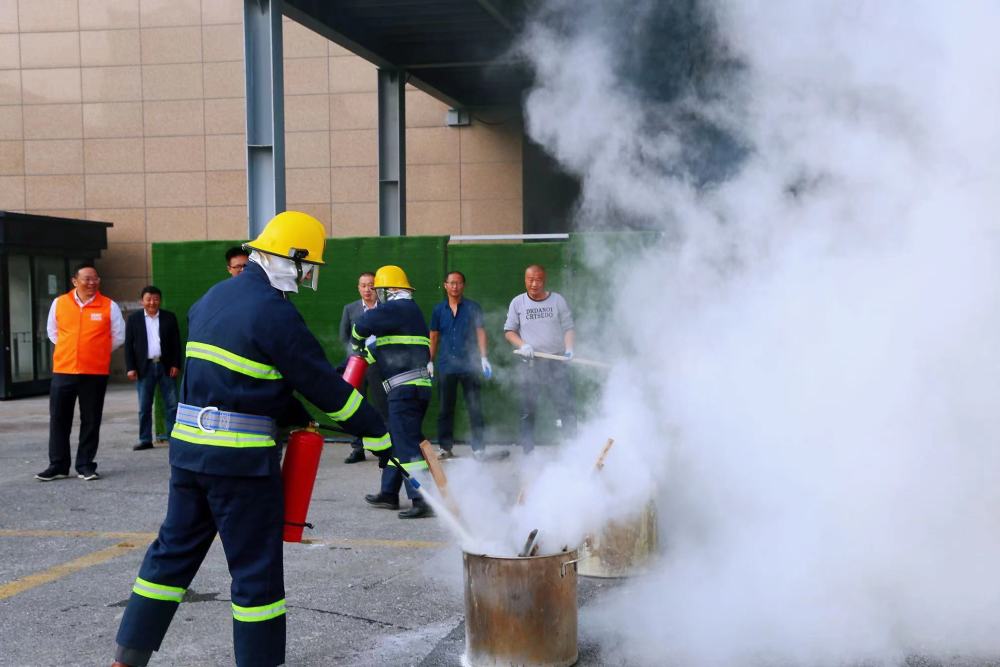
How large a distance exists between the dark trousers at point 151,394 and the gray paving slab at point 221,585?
1.63m

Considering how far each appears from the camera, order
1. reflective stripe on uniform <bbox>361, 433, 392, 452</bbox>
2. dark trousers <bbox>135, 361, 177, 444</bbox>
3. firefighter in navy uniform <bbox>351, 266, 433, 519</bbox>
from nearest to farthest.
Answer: reflective stripe on uniform <bbox>361, 433, 392, 452</bbox> → firefighter in navy uniform <bbox>351, 266, 433, 519</bbox> → dark trousers <bbox>135, 361, 177, 444</bbox>

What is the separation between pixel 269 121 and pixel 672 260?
5.50m

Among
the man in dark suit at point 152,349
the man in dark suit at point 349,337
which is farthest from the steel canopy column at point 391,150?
the man in dark suit at point 152,349

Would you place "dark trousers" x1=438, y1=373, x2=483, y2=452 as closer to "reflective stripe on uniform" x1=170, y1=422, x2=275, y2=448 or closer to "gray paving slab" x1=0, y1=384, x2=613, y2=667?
"gray paving slab" x1=0, y1=384, x2=613, y2=667

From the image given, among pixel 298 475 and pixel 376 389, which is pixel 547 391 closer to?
pixel 376 389

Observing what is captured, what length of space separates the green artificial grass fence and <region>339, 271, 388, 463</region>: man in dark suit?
319 mm

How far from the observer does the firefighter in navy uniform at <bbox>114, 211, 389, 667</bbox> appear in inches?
142

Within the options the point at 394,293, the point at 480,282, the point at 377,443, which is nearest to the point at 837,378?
the point at 377,443

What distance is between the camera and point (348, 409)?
3.83m

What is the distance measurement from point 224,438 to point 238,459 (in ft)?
0.32

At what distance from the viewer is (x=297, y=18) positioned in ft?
37.2

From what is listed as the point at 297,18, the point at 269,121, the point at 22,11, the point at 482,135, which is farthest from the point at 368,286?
the point at 22,11

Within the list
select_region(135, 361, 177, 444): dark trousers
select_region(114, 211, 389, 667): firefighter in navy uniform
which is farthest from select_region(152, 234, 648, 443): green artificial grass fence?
select_region(114, 211, 389, 667): firefighter in navy uniform

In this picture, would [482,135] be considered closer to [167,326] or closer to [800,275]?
[167,326]
